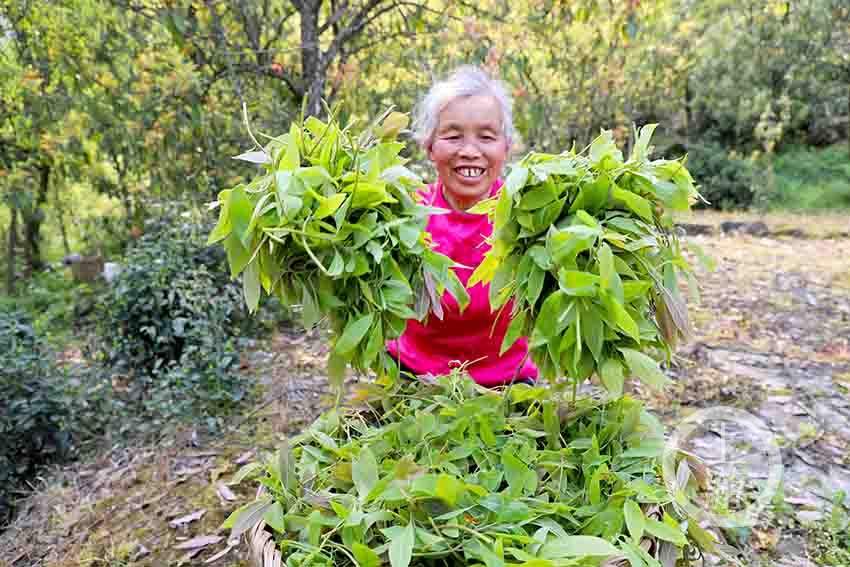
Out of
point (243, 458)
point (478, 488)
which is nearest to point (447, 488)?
point (478, 488)

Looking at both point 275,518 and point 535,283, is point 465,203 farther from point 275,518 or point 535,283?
point 275,518

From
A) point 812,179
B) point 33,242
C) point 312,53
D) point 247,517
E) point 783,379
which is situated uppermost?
point 312,53

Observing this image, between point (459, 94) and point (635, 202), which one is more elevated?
point (459, 94)

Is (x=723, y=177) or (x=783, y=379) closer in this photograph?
(x=783, y=379)

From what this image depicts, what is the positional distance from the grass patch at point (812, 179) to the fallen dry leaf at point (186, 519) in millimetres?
9304

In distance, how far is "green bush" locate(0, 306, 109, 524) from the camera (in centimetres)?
238

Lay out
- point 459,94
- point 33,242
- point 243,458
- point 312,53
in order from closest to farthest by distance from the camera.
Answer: point 459,94, point 243,458, point 312,53, point 33,242

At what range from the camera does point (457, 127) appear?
1.63m

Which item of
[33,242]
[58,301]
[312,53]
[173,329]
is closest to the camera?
[173,329]

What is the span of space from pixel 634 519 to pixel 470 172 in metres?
1.00

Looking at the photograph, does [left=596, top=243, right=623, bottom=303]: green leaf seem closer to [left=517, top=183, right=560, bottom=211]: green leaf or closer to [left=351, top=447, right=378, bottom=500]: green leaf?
[left=517, top=183, right=560, bottom=211]: green leaf

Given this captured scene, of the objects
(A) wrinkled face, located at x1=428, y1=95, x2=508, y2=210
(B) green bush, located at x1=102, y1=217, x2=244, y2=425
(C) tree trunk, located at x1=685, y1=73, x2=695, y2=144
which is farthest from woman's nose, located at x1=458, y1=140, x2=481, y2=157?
(C) tree trunk, located at x1=685, y1=73, x2=695, y2=144

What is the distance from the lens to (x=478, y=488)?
0.99 metres

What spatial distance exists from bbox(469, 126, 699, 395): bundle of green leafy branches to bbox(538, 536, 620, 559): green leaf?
0.25 m
